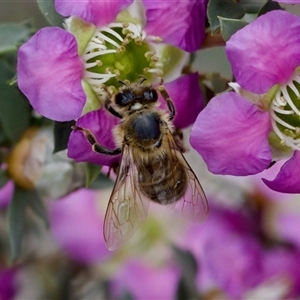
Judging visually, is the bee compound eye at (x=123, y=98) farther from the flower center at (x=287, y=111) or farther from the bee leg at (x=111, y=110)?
the flower center at (x=287, y=111)

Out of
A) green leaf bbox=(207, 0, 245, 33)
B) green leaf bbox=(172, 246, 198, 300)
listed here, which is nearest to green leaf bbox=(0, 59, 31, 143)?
green leaf bbox=(207, 0, 245, 33)

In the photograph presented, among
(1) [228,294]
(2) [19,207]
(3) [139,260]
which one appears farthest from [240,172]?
(3) [139,260]

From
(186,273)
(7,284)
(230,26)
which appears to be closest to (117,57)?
(230,26)

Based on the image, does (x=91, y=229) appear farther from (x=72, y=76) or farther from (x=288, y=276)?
(x=72, y=76)

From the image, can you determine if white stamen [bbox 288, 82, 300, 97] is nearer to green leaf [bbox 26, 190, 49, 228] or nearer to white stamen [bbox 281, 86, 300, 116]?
white stamen [bbox 281, 86, 300, 116]

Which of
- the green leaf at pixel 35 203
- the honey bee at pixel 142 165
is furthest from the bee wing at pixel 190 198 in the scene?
the green leaf at pixel 35 203

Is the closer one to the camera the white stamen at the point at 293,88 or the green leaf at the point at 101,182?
the white stamen at the point at 293,88

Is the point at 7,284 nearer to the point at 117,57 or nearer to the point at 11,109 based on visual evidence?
the point at 11,109
